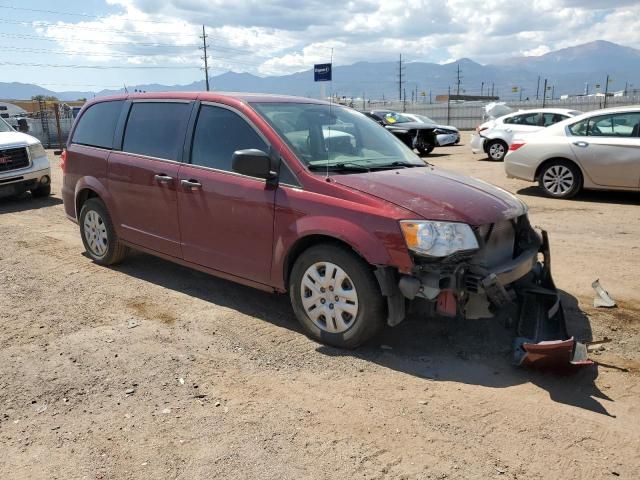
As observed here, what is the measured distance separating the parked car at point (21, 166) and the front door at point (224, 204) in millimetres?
7113

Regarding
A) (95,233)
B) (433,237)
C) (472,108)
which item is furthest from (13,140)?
(472,108)

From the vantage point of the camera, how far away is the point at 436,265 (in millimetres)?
3670

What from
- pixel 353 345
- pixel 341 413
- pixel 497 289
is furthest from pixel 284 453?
pixel 497 289

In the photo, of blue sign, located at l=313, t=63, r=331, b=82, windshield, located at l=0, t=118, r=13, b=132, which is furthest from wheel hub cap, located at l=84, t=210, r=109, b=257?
windshield, located at l=0, t=118, r=13, b=132

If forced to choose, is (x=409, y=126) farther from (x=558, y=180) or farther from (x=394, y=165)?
(x=394, y=165)

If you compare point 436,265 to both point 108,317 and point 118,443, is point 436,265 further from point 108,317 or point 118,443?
point 108,317

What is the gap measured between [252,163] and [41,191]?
29.2ft

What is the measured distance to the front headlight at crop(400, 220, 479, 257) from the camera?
3637mm

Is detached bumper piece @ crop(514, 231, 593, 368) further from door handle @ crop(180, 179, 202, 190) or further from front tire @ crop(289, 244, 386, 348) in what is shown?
door handle @ crop(180, 179, 202, 190)

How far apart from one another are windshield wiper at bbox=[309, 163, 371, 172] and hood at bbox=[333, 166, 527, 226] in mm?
107

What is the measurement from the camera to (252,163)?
4133 millimetres

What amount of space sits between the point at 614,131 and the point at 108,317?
8.37m

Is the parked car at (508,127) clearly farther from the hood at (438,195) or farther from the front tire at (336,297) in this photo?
the front tire at (336,297)

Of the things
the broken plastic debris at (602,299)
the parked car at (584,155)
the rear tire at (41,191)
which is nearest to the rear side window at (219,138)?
the broken plastic debris at (602,299)
